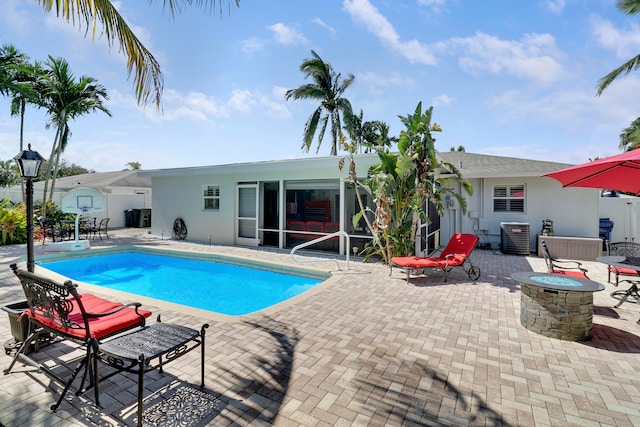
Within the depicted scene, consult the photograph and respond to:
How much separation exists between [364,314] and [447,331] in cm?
125

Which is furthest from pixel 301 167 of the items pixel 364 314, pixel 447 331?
pixel 447 331

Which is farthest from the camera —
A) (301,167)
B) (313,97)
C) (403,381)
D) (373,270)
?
(313,97)

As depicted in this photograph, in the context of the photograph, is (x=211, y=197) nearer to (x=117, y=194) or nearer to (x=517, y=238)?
(x=117, y=194)

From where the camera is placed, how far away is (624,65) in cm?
1406

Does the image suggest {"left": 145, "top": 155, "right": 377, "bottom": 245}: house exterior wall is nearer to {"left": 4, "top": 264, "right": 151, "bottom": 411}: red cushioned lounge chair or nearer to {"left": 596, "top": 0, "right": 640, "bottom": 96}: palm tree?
{"left": 4, "top": 264, "right": 151, "bottom": 411}: red cushioned lounge chair

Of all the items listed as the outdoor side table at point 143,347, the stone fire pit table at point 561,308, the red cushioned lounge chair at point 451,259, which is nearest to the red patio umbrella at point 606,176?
the stone fire pit table at point 561,308

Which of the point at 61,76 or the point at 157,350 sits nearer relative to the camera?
the point at 157,350

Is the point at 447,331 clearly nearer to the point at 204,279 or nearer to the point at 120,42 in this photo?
the point at 120,42

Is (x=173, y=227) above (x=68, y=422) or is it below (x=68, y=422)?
above

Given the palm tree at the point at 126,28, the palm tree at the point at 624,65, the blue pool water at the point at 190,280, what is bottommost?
the blue pool water at the point at 190,280

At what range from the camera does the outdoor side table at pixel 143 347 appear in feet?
7.86

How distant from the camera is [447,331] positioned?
4320mm

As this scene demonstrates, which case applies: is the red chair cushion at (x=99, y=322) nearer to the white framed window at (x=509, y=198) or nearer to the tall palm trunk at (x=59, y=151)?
the white framed window at (x=509, y=198)

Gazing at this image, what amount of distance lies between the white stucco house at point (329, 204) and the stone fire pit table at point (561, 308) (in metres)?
5.25
